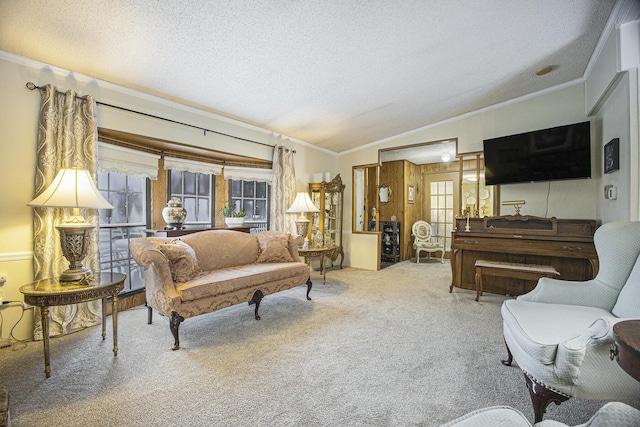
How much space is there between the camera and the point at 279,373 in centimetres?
194

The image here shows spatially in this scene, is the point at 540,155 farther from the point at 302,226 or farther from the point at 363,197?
the point at 302,226

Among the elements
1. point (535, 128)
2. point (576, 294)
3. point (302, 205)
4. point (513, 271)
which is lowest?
point (513, 271)

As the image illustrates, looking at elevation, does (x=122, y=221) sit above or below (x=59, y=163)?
below

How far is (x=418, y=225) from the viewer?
6.91 m

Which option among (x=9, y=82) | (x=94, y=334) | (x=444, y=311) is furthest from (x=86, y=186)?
(x=444, y=311)

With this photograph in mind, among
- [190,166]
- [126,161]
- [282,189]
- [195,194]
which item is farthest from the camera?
[282,189]

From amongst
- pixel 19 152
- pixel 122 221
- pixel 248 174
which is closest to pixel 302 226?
pixel 248 174

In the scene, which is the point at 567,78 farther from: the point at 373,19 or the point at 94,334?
the point at 94,334

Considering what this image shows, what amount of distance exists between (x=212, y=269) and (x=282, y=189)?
6.32 ft

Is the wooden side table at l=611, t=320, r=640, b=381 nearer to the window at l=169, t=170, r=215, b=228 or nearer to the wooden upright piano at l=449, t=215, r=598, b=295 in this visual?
the wooden upright piano at l=449, t=215, r=598, b=295

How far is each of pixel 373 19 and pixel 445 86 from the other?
67.3 inches

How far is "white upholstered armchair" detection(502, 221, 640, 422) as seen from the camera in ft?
4.08

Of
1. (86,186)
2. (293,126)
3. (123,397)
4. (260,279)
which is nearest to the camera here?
(123,397)

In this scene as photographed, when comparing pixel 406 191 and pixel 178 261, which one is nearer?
pixel 178 261
